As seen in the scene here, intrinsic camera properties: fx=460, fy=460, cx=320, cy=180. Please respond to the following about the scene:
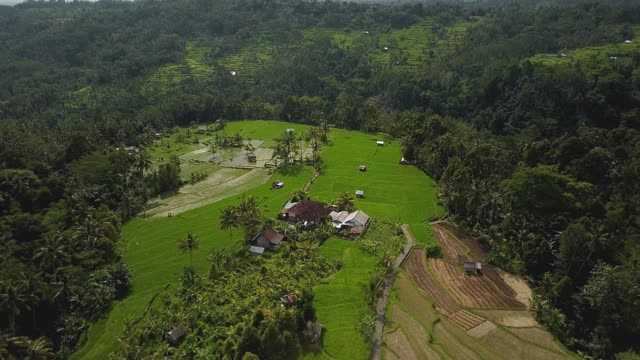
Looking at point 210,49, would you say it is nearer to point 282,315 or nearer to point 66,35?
point 66,35

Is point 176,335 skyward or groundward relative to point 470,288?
skyward

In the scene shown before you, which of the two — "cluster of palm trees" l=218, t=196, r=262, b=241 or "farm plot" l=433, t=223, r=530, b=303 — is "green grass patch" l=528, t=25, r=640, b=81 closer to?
Result: "farm plot" l=433, t=223, r=530, b=303

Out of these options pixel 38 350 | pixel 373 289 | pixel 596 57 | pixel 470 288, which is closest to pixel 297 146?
pixel 373 289

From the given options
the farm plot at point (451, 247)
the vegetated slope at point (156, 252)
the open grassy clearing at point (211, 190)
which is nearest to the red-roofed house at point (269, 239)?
the vegetated slope at point (156, 252)

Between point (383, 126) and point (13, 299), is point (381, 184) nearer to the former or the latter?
point (383, 126)

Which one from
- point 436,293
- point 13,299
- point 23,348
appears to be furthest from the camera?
point 436,293

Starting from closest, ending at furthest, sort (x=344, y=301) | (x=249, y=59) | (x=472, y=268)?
1. (x=344, y=301)
2. (x=472, y=268)
3. (x=249, y=59)

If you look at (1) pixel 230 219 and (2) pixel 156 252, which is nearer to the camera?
(1) pixel 230 219

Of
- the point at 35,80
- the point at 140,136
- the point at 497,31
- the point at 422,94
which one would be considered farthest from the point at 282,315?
the point at 497,31
